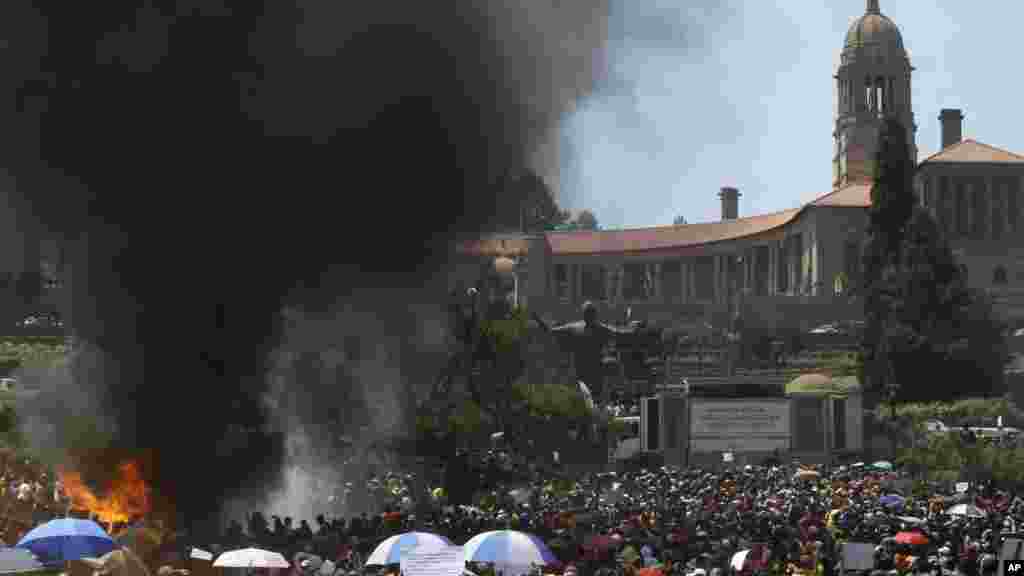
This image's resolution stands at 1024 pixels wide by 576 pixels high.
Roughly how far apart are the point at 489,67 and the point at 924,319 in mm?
48068

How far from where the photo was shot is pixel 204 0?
4275 centimetres

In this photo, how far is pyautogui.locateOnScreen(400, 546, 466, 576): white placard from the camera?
28.7 meters

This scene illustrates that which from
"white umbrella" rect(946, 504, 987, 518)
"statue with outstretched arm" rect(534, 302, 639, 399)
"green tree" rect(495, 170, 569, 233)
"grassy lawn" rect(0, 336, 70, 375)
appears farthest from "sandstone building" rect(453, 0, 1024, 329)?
"white umbrella" rect(946, 504, 987, 518)

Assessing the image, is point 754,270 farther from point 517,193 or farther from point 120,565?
point 120,565

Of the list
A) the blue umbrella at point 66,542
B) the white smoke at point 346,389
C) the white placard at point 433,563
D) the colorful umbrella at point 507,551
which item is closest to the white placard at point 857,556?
the colorful umbrella at point 507,551

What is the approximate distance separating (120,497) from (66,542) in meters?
11.1

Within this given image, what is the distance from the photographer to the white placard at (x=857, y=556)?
2875cm

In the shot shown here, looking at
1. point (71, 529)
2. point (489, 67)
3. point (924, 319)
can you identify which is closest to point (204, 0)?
point (489, 67)

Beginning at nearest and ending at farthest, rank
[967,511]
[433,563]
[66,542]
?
[433,563]
[66,542]
[967,511]

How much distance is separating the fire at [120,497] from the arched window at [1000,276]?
94.8 metres

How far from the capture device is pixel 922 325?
297 ft

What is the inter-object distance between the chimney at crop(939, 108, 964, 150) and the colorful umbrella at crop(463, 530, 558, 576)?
126224mm

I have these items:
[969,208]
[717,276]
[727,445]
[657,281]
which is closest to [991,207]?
[969,208]

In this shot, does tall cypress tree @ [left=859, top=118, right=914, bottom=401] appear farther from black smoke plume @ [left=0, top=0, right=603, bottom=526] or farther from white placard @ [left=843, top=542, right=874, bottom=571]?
white placard @ [left=843, top=542, right=874, bottom=571]
